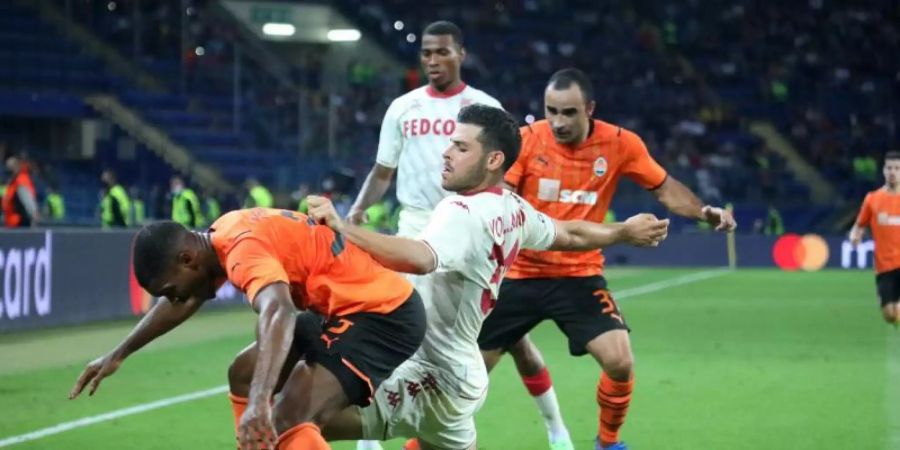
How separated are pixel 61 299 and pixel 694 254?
73.4 feet

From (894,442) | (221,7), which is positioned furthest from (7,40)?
(894,442)

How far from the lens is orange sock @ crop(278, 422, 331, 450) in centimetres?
541

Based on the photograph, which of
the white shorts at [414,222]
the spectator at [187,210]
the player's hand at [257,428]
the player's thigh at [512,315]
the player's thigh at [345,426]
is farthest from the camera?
the spectator at [187,210]

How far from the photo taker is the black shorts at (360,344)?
571 cm

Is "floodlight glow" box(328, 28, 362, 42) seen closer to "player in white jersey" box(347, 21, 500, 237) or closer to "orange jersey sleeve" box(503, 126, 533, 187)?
"player in white jersey" box(347, 21, 500, 237)

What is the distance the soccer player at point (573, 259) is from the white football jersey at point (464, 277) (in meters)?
2.05

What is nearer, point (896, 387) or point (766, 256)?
point (896, 387)

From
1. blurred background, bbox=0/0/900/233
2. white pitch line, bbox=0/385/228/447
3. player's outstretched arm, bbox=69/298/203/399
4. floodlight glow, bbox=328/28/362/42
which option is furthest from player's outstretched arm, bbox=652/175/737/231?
floodlight glow, bbox=328/28/362/42

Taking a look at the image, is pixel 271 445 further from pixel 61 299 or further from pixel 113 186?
pixel 113 186

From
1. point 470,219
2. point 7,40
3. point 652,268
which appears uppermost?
point 7,40

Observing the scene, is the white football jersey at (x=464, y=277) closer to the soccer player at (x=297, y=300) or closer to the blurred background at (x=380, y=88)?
the soccer player at (x=297, y=300)

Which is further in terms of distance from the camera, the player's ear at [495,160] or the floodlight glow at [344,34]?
the floodlight glow at [344,34]

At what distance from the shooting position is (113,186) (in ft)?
84.1

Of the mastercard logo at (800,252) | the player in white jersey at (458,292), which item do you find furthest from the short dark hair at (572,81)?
the mastercard logo at (800,252)
